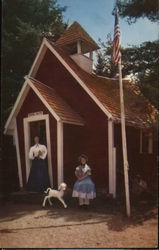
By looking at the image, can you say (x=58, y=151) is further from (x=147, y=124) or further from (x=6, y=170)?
(x=147, y=124)

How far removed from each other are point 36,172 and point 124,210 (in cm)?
239

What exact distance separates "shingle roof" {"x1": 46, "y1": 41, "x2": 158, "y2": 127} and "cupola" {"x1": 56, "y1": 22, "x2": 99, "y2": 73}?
0.21 m

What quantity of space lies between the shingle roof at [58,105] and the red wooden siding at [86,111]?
16 cm

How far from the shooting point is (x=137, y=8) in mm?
8102

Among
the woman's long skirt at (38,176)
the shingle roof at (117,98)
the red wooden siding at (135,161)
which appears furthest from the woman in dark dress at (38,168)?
the shingle roof at (117,98)

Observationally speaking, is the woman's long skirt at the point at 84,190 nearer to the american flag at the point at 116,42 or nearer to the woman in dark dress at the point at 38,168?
the woman in dark dress at the point at 38,168

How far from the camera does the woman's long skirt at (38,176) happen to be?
7.95 m

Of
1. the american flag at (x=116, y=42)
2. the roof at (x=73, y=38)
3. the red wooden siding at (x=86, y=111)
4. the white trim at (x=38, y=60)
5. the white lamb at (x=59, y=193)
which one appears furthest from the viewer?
the roof at (x=73, y=38)

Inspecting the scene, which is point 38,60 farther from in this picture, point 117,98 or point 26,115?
point 117,98

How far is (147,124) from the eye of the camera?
22.7 feet

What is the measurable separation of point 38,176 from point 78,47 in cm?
438

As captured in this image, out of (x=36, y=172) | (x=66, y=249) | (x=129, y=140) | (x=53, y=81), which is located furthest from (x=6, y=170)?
(x=66, y=249)

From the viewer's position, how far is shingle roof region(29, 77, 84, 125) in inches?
323

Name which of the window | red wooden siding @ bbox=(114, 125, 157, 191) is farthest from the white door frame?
the window
